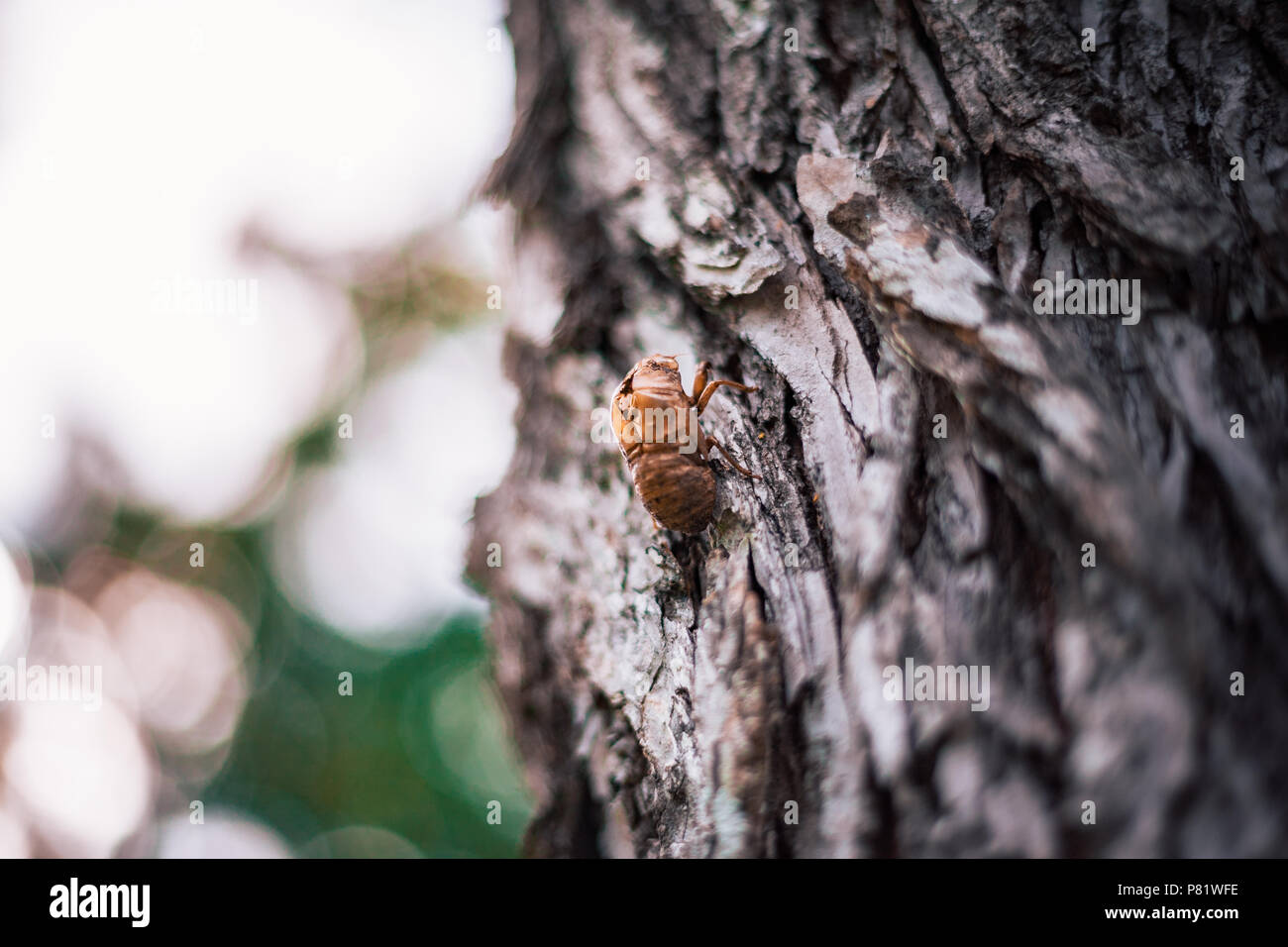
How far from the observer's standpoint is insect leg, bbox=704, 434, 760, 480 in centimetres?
164

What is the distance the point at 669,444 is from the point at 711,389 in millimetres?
240

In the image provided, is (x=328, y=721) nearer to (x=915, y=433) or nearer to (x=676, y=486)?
(x=676, y=486)

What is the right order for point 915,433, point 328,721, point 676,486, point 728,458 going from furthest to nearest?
point 328,721 → point 728,458 → point 676,486 → point 915,433

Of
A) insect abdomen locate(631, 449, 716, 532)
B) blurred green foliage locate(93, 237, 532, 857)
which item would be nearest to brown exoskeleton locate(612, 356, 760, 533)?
insect abdomen locate(631, 449, 716, 532)

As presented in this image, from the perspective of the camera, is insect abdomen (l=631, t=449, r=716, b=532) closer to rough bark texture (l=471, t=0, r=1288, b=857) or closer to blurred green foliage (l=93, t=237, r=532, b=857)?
rough bark texture (l=471, t=0, r=1288, b=857)

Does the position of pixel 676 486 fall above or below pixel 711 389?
below

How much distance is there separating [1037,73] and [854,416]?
0.98 metres

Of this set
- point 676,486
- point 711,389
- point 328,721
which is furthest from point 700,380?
point 328,721

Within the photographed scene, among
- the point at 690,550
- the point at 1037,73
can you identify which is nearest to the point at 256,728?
the point at 690,550

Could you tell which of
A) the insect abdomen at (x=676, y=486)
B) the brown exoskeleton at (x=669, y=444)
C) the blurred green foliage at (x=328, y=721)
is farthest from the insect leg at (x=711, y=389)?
the blurred green foliage at (x=328, y=721)

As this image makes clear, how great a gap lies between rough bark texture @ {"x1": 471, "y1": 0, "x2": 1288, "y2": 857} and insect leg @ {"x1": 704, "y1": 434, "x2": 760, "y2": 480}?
1.6 inches

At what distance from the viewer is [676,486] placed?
1562 millimetres

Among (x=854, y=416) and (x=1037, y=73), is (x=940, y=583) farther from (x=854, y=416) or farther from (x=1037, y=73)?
(x=1037, y=73)
